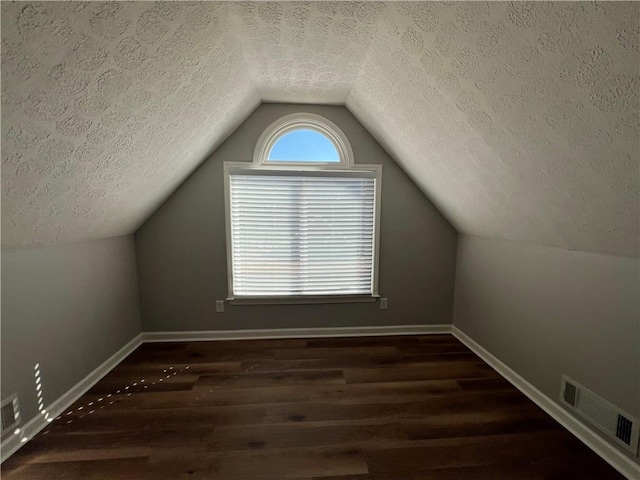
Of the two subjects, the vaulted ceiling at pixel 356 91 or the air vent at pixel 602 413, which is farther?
the air vent at pixel 602 413

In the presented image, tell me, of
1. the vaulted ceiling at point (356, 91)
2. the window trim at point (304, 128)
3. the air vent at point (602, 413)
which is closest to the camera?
the vaulted ceiling at point (356, 91)

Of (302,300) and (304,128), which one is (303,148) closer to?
(304,128)

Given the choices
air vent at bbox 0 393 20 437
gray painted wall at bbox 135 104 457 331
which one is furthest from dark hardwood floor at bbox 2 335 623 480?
gray painted wall at bbox 135 104 457 331

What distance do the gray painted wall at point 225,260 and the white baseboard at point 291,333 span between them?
6 centimetres

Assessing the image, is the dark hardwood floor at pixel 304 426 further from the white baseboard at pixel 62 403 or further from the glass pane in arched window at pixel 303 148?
the glass pane in arched window at pixel 303 148

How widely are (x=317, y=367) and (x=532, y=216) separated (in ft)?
6.56

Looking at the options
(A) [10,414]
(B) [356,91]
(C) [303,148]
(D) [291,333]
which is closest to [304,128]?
(C) [303,148]

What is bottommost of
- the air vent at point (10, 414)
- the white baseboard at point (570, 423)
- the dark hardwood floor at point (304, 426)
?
the dark hardwood floor at point (304, 426)

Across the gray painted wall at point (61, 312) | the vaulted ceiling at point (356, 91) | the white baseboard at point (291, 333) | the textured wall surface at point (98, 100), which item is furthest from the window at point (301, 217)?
the gray painted wall at point (61, 312)

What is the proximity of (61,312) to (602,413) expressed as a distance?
3.46 meters

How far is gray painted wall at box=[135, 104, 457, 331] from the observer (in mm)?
2598

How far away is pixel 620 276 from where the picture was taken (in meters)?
1.41

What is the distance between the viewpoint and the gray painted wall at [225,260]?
2.60m

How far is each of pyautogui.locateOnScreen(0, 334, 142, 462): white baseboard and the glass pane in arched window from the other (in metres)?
2.32
